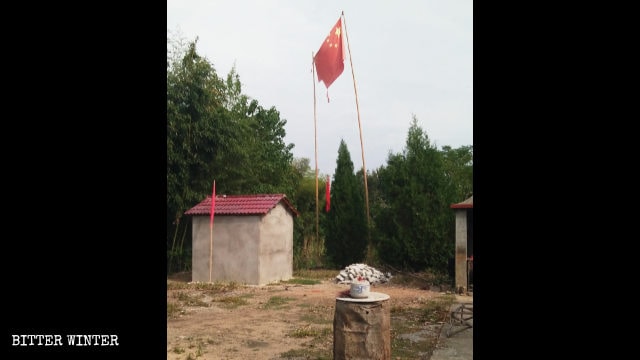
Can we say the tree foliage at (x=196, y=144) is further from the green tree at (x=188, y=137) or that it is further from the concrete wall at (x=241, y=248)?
the concrete wall at (x=241, y=248)

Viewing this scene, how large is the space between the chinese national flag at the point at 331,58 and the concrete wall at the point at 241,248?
463cm

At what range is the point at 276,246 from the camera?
47.2 ft

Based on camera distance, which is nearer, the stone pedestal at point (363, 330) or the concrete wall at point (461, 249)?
the stone pedestal at point (363, 330)

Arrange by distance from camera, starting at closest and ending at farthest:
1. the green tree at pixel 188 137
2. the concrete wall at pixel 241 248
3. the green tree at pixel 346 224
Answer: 1. the concrete wall at pixel 241 248
2. the green tree at pixel 188 137
3. the green tree at pixel 346 224

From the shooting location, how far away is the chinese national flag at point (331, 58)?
51.6ft

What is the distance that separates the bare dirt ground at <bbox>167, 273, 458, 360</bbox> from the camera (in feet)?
20.1

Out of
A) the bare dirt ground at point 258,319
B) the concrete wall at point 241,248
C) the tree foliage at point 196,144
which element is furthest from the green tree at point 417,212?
the tree foliage at point 196,144

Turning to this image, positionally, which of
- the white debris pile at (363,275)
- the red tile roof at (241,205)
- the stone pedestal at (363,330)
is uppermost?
the red tile roof at (241,205)

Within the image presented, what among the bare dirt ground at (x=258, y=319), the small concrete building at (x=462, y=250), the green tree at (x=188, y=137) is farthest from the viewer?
the green tree at (x=188, y=137)
